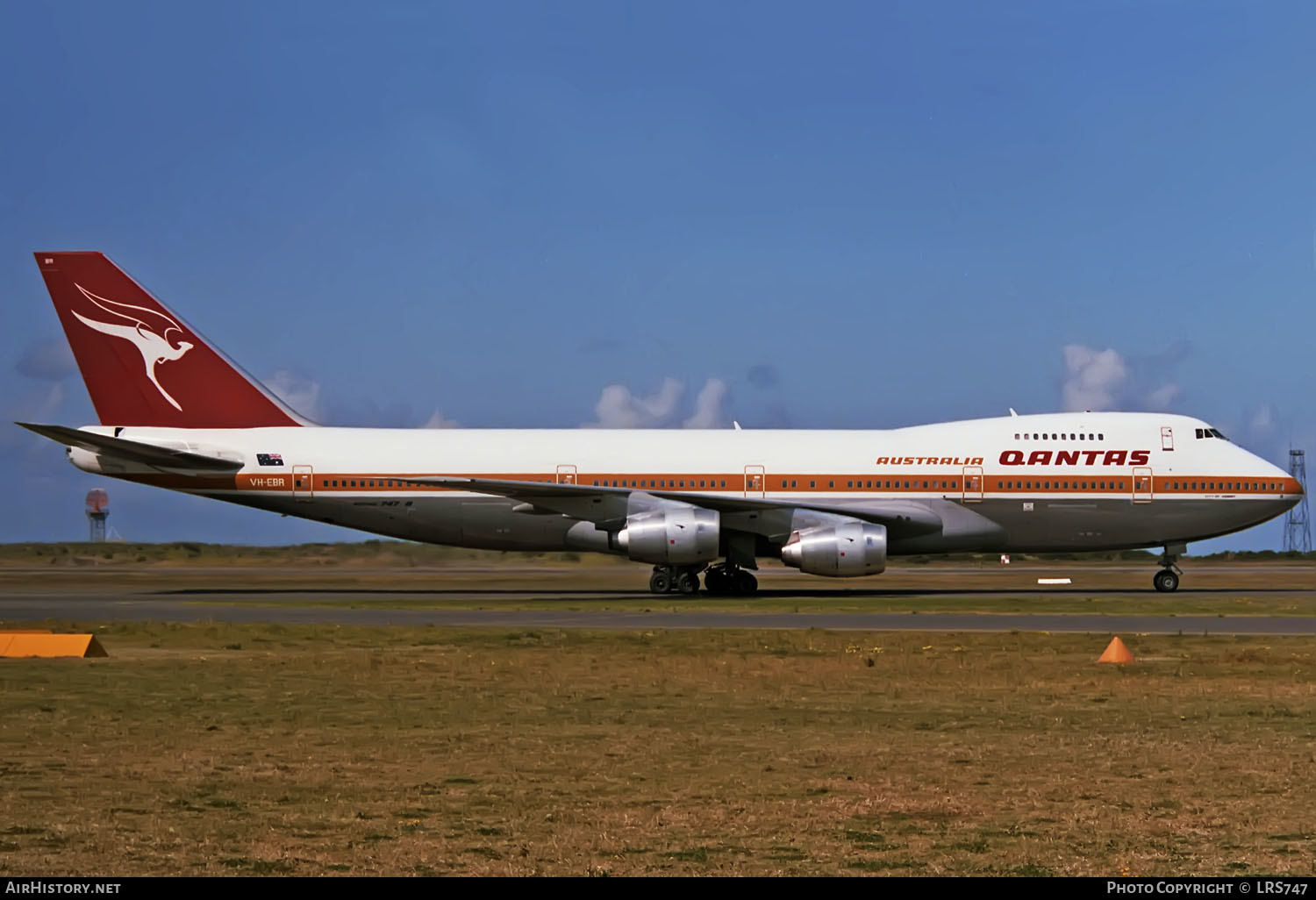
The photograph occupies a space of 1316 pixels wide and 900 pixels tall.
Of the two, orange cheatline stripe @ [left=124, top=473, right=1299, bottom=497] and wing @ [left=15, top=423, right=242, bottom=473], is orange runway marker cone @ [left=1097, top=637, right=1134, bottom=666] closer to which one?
orange cheatline stripe @ [left=124, top=473, right=1299, bottom=497]

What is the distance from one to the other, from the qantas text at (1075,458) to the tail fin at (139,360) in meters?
20.0

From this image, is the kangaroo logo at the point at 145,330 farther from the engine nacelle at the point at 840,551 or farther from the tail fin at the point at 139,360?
the engine nacelle at the point at 840,551

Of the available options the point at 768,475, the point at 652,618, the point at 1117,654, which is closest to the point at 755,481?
the point at 768,475

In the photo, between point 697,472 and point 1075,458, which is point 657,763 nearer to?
point 697,472

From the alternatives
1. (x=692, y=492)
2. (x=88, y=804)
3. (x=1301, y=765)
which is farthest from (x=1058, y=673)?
(x=692, y=492)

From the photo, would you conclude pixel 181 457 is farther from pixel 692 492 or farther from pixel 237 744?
pixel 237 744

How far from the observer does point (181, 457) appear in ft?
128

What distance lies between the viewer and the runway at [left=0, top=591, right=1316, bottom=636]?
26.1m

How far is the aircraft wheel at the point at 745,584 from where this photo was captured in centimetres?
3838

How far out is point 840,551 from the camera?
36.2 m

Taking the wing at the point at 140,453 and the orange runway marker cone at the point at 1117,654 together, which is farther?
the wing at the point at 140,453

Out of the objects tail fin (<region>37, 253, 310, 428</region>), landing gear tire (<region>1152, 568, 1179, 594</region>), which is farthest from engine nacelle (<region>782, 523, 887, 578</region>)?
tail fin (<region>37, 253, 310, 428</region>)

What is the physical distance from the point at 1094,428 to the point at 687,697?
26.7 metres

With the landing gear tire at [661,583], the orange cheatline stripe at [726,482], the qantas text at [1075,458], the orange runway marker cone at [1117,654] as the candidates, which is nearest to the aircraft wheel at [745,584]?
the landing gear tire at [661,583]
